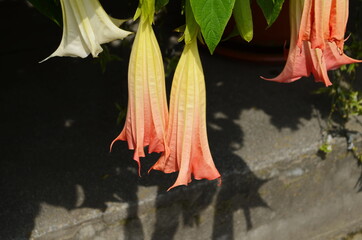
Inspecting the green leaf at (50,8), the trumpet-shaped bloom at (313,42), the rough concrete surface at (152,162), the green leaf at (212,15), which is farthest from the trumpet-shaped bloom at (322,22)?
the rough concrete surface at (152,162)

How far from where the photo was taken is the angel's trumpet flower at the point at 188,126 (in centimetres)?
87

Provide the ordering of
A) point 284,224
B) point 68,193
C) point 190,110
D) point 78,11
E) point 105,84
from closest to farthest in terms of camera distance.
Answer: point 78,11, point 190,110, point 68,193, point 284,224, point 105,84

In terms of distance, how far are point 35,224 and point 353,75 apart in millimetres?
1165

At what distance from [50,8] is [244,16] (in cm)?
30

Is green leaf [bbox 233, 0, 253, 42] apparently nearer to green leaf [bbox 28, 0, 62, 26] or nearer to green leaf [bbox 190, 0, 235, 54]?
green leaf [bbox 190, 0, 235, 54]

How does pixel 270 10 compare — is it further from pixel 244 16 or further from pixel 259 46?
pixel 259 46

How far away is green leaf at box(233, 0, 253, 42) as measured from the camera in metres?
0.81

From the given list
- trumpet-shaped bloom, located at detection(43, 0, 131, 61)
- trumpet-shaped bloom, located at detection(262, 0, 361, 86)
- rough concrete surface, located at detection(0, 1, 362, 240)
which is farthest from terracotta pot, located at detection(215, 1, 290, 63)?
trumpet-shaped bloom, located at detection(43, 0, 131, 61)

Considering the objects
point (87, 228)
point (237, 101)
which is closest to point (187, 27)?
point (87, 228)

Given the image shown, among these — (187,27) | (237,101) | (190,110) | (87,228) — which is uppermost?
(187,27)

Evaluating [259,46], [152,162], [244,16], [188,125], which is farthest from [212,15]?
[259,46]

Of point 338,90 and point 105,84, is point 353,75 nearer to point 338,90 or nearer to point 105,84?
point 338,90

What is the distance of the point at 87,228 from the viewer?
1409mm

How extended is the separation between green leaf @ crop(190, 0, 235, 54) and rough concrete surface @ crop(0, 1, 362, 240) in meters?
0.78
